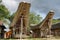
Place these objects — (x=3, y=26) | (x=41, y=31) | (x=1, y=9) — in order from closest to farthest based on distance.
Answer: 1. (x=41, y=31)
2. (x=3, y=26)
3. (x=1, y=9)

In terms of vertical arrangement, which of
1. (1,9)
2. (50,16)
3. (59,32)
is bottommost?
(59,32)

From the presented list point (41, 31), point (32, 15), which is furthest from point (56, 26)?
point (32, 15)

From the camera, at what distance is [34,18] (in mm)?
49062

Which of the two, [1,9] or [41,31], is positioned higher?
[1,9]

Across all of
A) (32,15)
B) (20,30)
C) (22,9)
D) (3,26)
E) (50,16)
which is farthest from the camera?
(32,15)

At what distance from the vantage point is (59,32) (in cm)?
2781

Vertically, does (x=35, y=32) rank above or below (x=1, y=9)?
below

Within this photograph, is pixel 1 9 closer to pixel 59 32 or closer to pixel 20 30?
pixel 59 32

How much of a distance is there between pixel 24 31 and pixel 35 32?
5.56 metres

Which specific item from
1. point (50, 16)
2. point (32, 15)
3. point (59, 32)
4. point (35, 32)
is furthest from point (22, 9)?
point (32, 15)

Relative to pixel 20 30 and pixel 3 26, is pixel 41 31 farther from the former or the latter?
pixel 3 26

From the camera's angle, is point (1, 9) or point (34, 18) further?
point (34, 18)

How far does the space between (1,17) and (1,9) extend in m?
1.40

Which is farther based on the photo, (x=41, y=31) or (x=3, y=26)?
(x=3, y=26)
